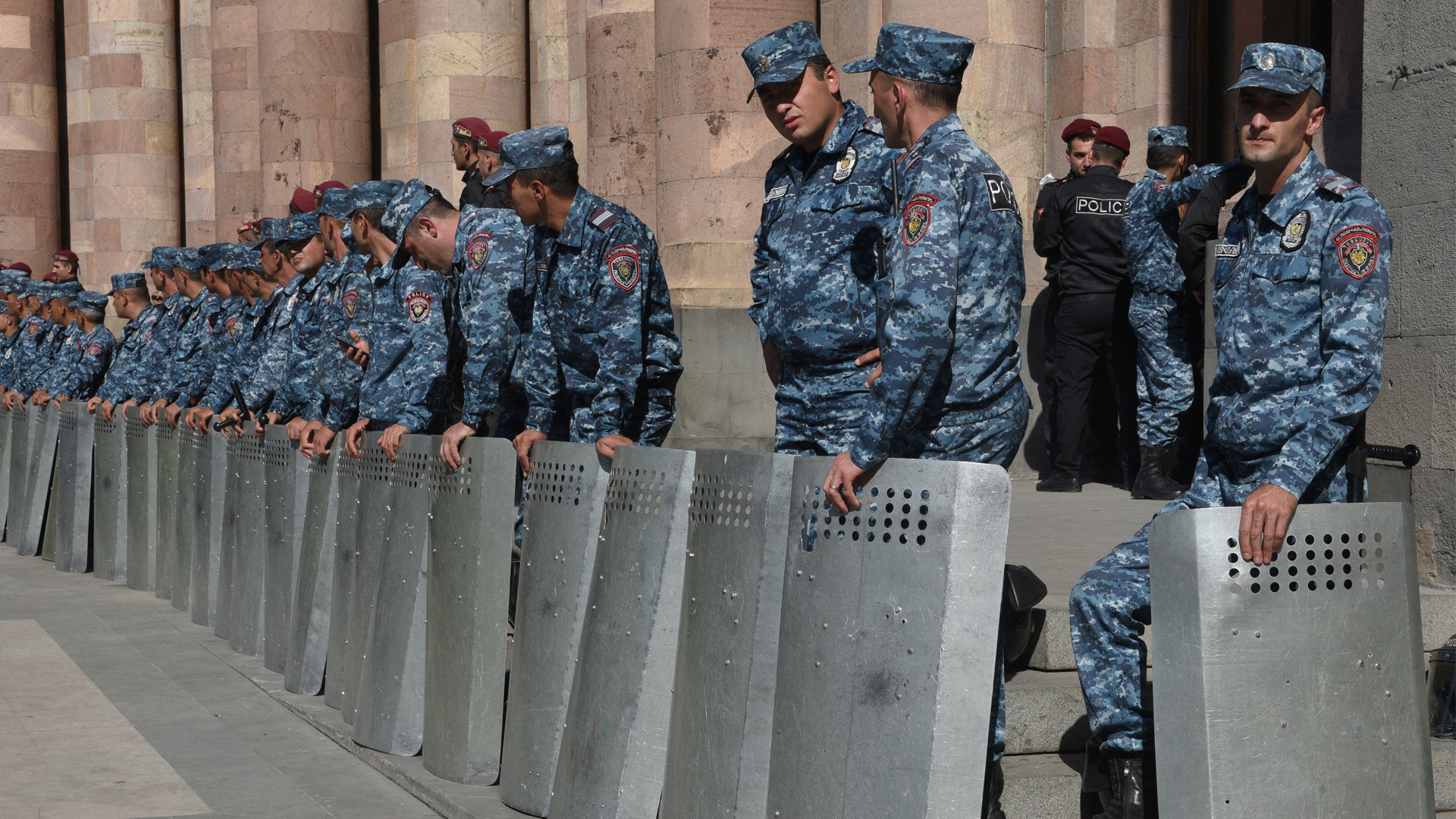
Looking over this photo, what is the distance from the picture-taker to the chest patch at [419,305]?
6.34m

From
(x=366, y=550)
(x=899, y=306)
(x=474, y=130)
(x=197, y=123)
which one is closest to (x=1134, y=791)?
(x=899, y=306)

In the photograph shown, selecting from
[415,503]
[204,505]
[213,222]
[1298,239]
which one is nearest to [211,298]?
[204,505]

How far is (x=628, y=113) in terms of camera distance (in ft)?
40.6

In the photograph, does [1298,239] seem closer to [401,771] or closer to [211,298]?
[401,771]

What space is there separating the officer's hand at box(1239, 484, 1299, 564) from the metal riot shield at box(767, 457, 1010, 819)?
47cm

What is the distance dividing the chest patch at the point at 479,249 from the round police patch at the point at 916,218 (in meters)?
2.44

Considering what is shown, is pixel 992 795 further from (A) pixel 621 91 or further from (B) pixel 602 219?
(A) pixel 621 91

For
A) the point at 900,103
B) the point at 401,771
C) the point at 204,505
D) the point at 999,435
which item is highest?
the point at 900,103

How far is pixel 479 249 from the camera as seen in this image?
5.87 metres

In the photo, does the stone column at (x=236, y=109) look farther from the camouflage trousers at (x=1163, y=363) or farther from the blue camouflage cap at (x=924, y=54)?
the blue camouflage cap at (x=924, y=54)

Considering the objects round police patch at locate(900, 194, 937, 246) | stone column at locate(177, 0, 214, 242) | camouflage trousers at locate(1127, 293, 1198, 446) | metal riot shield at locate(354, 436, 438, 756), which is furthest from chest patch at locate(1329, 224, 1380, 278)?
stone column at locate(177, 0, 214, 242)

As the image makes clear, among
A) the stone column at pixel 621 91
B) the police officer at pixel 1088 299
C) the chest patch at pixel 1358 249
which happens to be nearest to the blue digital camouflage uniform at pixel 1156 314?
the police officer at pixel 1088 299

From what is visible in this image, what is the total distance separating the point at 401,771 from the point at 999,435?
2433 millimetres

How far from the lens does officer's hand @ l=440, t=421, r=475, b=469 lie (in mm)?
5164
